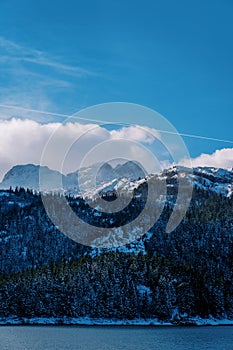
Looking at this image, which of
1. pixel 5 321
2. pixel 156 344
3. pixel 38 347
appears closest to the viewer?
pixel 38 347

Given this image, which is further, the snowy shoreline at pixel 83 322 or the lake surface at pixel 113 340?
the snowy shoreline at pixel 83 322

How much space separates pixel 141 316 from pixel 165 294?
1218cm

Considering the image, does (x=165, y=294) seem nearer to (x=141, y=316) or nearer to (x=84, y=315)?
(x=141, y=316)

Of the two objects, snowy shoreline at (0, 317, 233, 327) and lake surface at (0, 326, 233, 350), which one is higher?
snowy shoreline at (0, 317, 233, 327)

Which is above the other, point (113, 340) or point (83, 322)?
point (83, 322)

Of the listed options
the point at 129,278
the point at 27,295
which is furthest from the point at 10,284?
the point at 129,278

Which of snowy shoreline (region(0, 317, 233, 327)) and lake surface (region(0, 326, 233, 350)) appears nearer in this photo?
lake surface (region(0, 326, 233, 350))

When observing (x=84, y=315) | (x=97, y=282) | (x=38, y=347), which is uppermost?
(x=97, y=282)

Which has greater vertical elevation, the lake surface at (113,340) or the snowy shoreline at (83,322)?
the snowy shoreline at (83,322)

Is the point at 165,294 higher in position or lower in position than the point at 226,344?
higher

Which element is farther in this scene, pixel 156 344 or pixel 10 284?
pixel 10 284

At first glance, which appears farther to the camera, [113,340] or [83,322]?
[83,322]

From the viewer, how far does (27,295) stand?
18250 cm

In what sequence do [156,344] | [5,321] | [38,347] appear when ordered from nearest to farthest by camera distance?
[38,347], [156,344], [5,321]
